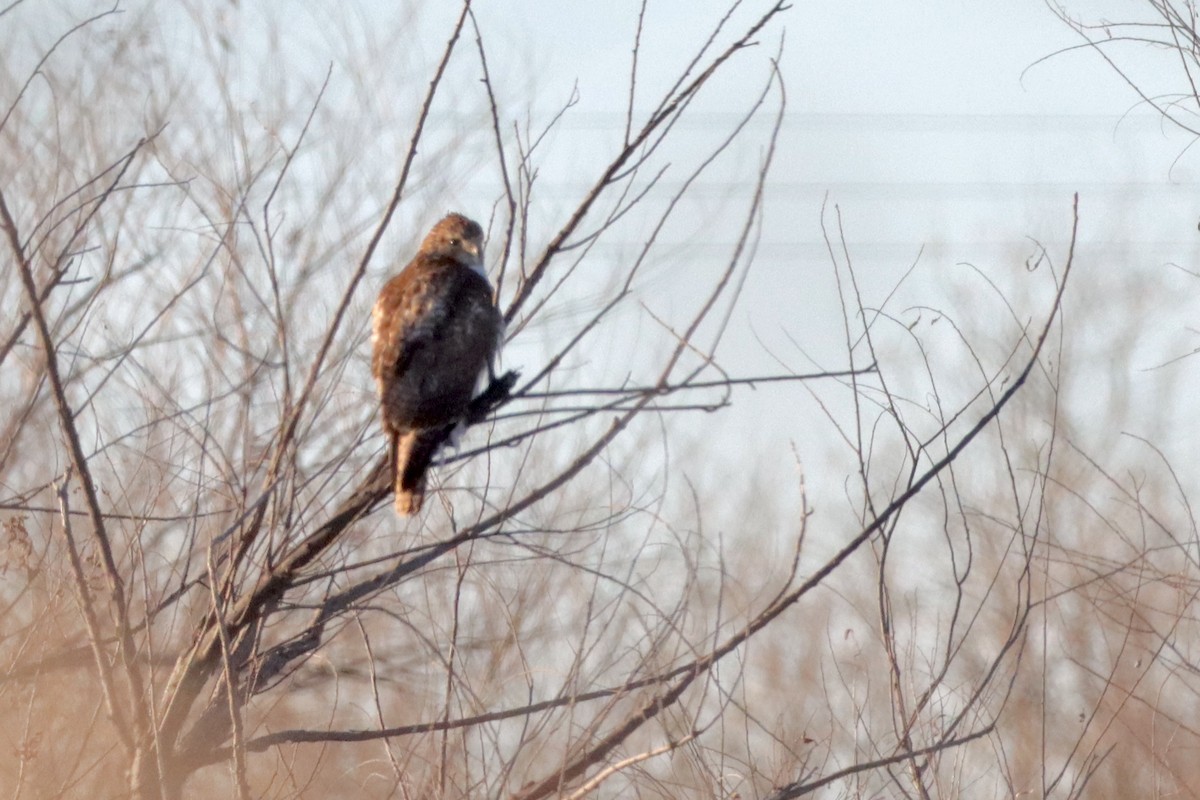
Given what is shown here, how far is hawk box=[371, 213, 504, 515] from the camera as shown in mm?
4258

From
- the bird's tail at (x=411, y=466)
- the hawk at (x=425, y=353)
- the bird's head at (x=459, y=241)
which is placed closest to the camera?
the bird's tail at (x=411, y=466)

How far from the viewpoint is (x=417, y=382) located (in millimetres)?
4562

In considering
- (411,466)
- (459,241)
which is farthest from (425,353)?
(459,241)

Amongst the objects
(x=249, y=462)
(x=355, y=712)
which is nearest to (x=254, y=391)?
(x=249, y=462)

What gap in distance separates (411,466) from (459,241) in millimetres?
1318

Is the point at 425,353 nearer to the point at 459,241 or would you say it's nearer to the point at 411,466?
the point at 411,466

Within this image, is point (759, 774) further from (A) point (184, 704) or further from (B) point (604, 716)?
(A) point (184, 704)

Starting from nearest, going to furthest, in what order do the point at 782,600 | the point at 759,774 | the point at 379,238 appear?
the point at 379,238 < the point at 782,600 < the point at 759,774

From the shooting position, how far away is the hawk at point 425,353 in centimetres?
426

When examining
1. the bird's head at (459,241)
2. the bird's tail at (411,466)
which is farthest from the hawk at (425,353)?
the bird's head at (459,241)

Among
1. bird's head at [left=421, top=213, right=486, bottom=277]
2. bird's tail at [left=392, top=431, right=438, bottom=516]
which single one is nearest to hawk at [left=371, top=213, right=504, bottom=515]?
bird's tail at [left=392, top=431, right=438, bottom=516]

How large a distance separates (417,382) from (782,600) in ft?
5.72

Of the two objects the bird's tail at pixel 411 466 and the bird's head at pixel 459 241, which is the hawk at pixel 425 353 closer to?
the bird's tail at pixel 411 466

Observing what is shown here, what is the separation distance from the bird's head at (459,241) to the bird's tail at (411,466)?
1.07 meters
